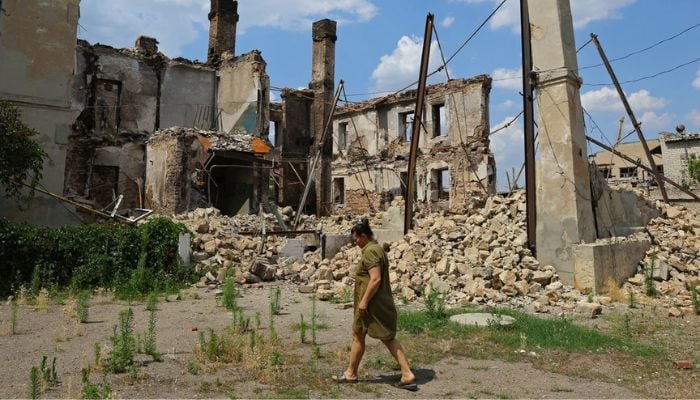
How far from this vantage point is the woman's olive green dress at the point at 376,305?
4.74 metres

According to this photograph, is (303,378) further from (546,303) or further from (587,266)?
(587,266)

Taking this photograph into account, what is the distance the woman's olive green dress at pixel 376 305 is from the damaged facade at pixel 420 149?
19.3 metres

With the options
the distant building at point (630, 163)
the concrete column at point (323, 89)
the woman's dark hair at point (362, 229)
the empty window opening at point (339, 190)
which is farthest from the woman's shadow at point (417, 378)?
the distant building at point (630, 163)

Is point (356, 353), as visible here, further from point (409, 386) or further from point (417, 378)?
point (417, 378)

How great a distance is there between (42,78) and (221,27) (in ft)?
49.7

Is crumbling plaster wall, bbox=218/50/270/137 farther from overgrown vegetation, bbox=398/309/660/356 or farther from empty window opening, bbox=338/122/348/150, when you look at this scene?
overgrown vegetation, bbox=398/309/660/356

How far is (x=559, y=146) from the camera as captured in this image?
11.0m

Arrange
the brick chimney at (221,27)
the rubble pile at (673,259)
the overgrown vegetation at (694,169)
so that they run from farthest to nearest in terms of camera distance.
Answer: the overgrown vegetation at (694,169) → the brick chimney at (221,27) → the rubble pile at (673,259)

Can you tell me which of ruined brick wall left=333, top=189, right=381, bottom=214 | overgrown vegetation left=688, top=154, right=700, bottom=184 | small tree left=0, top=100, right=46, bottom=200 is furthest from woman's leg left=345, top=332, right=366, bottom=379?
overgrown vegetation left=688, top=154, right=700, bottom=184

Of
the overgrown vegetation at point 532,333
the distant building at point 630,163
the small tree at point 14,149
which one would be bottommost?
the overgrown vegetation at point 532,333

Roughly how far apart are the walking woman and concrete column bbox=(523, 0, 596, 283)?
6.78 metres

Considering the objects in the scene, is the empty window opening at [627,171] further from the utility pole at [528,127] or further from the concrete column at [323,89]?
the utility pole at [528,127]

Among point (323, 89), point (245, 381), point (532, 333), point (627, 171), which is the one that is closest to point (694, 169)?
point (627, 171)

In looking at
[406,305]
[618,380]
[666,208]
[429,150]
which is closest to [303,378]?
[618,380]
